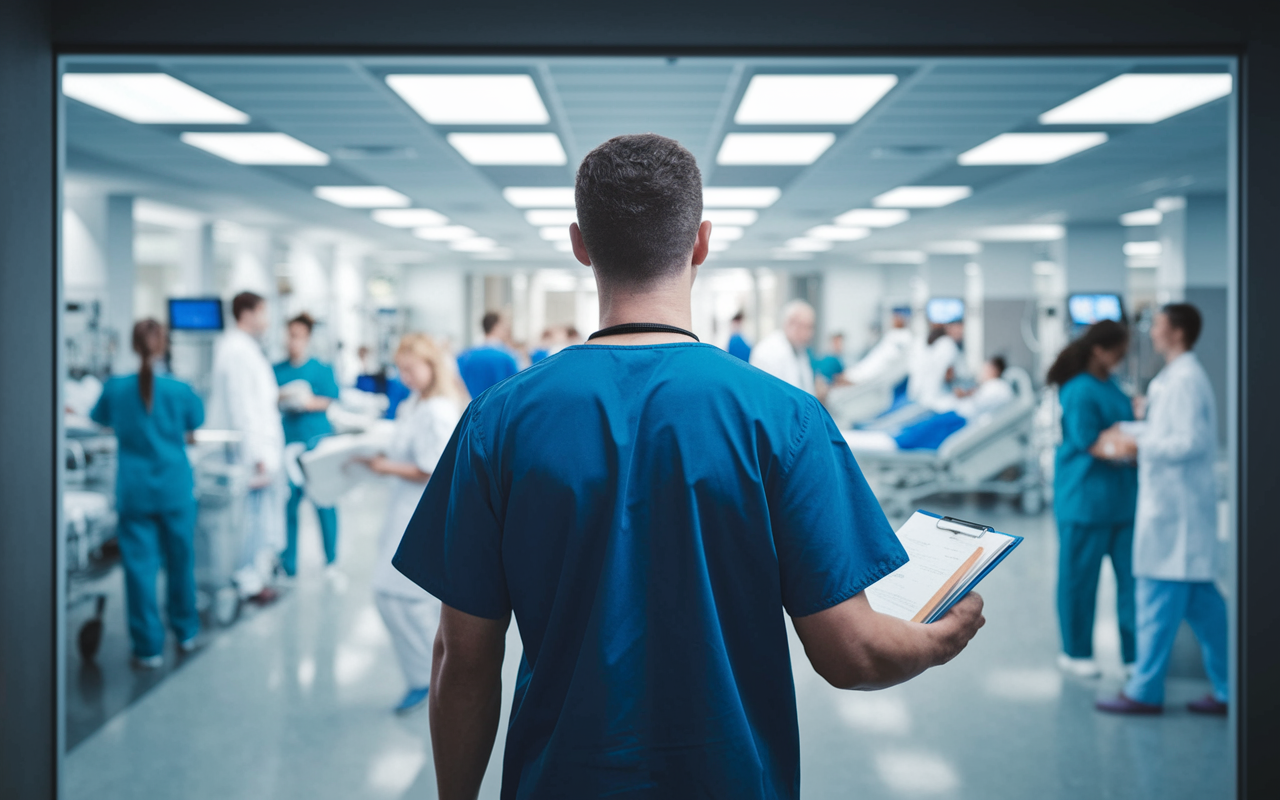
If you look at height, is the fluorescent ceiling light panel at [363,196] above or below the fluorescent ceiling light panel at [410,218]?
below

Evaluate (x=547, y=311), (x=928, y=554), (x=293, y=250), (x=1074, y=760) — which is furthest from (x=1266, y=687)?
(x=547, y=311)

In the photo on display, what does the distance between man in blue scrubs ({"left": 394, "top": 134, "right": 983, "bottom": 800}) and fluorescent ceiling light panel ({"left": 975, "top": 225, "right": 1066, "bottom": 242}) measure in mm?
10886

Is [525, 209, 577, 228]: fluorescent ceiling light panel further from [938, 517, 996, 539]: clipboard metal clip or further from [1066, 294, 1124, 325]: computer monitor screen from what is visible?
[938, 517, 996, 539]: clipboard metal clip

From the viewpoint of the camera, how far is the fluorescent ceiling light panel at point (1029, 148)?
19.9 ft

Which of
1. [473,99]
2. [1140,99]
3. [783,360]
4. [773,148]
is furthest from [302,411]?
[1140,99]

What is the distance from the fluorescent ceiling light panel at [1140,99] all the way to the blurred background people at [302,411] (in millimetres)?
4807

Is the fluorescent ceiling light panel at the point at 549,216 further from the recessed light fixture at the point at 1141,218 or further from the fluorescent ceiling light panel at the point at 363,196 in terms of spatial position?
the recessed light fixture at the point at 1141,218

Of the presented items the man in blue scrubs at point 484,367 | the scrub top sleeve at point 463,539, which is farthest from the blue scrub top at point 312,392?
the scrub top sleeve at point 463,539

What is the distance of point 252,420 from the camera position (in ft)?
15.6

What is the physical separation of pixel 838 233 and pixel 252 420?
871cm

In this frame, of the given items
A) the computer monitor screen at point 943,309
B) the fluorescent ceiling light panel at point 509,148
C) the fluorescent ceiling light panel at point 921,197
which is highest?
the fluorescent ceiling light panel at point 921,197

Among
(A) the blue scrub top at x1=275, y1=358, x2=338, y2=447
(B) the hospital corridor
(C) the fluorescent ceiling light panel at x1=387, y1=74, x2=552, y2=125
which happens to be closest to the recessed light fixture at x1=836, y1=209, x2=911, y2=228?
(B) the hospital corridor

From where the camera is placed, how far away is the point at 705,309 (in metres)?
18.5

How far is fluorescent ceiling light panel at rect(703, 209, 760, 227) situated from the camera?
31.8 ft
